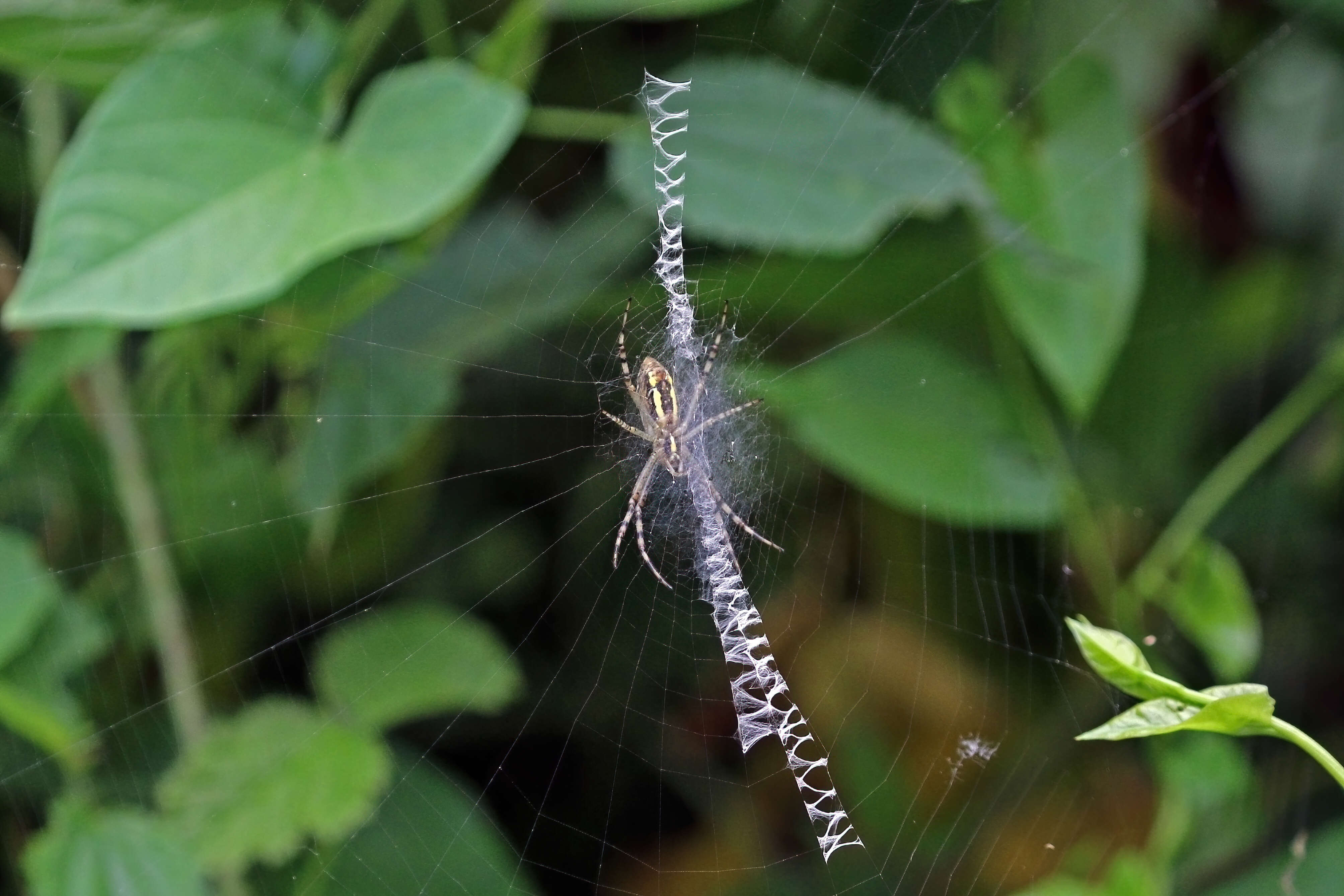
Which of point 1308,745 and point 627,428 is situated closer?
point 1308,745

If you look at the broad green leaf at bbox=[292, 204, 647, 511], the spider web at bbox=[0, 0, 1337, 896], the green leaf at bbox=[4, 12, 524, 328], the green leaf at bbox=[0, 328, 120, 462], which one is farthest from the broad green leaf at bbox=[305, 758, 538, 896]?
the green leaf at bbox=[4, 12, 524, 328]

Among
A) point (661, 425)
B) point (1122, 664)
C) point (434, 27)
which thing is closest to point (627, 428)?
point (661, 425)

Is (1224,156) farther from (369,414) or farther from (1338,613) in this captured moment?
(369,414)

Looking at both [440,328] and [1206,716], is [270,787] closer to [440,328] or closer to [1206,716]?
[440,328]

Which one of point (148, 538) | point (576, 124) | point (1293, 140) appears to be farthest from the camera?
point (1293, 140)

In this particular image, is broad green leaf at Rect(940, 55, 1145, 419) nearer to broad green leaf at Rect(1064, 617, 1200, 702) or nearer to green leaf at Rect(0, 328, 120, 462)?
broad green leaf at Rect(1064, 617, 1200, 702)

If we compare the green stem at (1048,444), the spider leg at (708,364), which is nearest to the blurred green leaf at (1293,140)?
the green stem at (1048,444)

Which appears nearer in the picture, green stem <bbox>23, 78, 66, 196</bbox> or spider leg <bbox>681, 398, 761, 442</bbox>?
green stem <bbox>23, 78, 66, 196</bbox>
